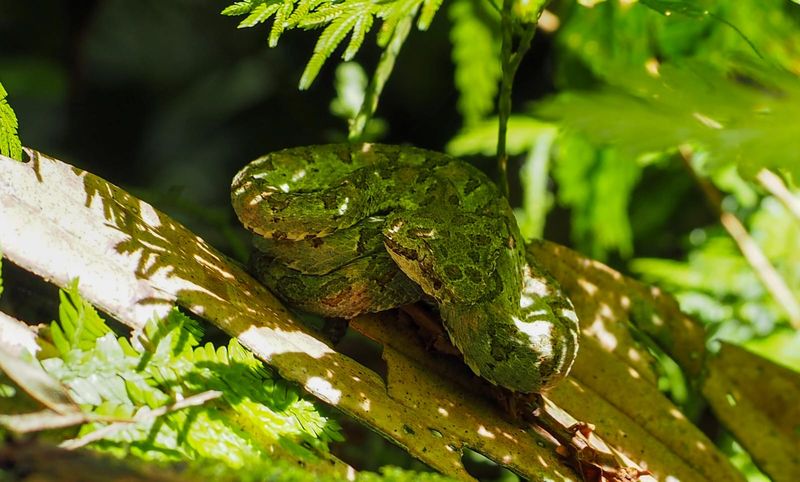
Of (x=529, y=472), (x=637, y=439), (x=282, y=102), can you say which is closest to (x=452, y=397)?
(x=529, y=472)

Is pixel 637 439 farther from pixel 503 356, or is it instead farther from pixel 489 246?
pixel 489 246

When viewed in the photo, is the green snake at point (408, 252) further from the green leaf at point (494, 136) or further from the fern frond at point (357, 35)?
the green leaf at point (494, 136)

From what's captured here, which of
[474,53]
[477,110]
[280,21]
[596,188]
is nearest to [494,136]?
[477,110]

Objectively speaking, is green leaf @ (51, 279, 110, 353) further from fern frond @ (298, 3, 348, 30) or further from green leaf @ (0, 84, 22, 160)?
fern frond @ (298, 3, 348, 30)

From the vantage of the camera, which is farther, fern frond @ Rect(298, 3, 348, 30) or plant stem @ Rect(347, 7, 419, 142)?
plant stem @ Rect(347, 7, 419, 142)

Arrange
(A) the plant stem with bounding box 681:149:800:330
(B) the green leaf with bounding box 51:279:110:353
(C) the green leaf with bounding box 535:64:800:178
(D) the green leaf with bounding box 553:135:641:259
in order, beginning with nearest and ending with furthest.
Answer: (C) the green leaf with bounding box 535:64:800:178, (B) the green leaf with bounding box 51:279:110:353, (A) the plant stem with bounding box 681:149:800:330, (D) the green leaf with bounding box 553:135:641:259

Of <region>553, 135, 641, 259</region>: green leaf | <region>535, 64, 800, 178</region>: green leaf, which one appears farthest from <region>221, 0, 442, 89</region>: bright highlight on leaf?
<region>553, 135, 641, 259</region>: green leaf
